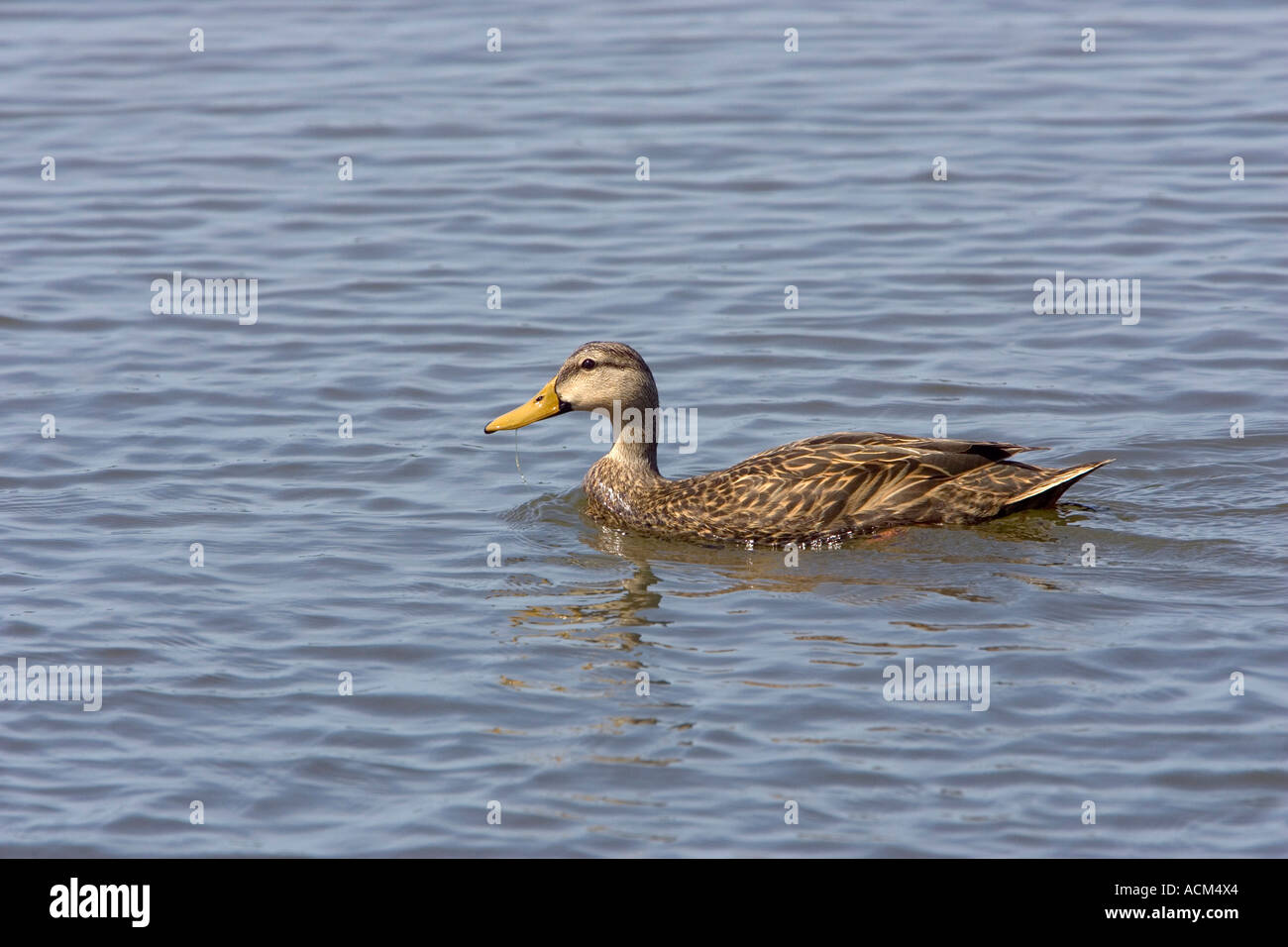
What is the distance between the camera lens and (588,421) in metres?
12.9

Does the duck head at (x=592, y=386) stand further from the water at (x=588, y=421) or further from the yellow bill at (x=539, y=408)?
the water at (x=588, y=421)

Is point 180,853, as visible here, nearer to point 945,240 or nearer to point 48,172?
point 945,240

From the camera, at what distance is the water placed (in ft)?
23.9

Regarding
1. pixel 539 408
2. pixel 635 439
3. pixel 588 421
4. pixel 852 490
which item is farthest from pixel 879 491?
pixel 588 421

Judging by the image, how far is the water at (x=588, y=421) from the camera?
23.9ft

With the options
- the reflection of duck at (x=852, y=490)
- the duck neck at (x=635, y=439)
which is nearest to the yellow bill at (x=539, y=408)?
the duck neck at (x=635, y=439)

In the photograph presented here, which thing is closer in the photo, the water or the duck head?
the water

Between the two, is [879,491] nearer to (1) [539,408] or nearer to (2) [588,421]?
(1) [539,408]

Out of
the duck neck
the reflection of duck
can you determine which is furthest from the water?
the duck neck

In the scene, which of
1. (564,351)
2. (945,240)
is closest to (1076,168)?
(945,240)

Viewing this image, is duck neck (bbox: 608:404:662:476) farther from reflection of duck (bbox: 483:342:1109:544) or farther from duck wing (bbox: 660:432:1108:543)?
duck wing (bbox: 660:432:1108:543)
